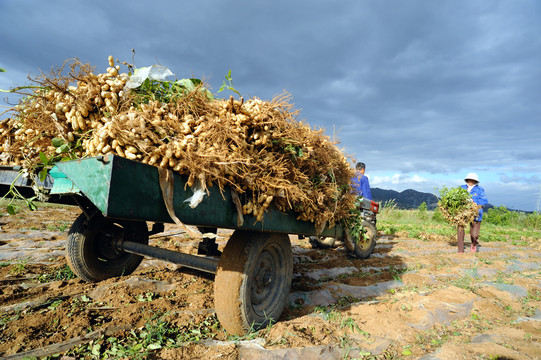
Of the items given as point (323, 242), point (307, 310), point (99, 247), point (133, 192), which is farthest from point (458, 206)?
point (133, 192)

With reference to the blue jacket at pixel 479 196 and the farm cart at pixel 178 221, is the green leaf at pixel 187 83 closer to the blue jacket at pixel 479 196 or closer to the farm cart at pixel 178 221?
the farm cart at pixel 178 221

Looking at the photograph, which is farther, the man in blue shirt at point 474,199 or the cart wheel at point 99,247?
the man in blue shirt at point 474,199

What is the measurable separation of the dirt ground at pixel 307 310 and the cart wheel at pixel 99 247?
15 cm

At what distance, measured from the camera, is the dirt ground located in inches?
90.9

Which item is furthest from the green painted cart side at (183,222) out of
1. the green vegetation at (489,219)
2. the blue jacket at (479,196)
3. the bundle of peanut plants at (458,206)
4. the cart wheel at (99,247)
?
the green vegetation at (489,219)

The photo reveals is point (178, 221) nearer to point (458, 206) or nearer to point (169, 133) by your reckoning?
point (169, 133)

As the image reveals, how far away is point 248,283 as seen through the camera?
8.04 ft

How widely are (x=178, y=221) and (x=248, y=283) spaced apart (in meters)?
0.95

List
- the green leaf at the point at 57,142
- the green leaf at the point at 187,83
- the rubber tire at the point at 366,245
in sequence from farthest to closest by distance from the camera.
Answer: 1. the rubber tire at the point at 366,245
2. the green leaf at the point at 187,83
3. the green leaf at the point at 57,142

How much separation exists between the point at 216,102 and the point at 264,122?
16.3 inches

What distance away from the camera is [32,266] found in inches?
154

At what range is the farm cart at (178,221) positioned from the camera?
165 cm

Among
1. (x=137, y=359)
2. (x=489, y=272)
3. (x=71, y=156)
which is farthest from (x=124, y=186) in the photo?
(x=489, y=272)

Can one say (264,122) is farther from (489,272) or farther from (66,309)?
(489,272)
